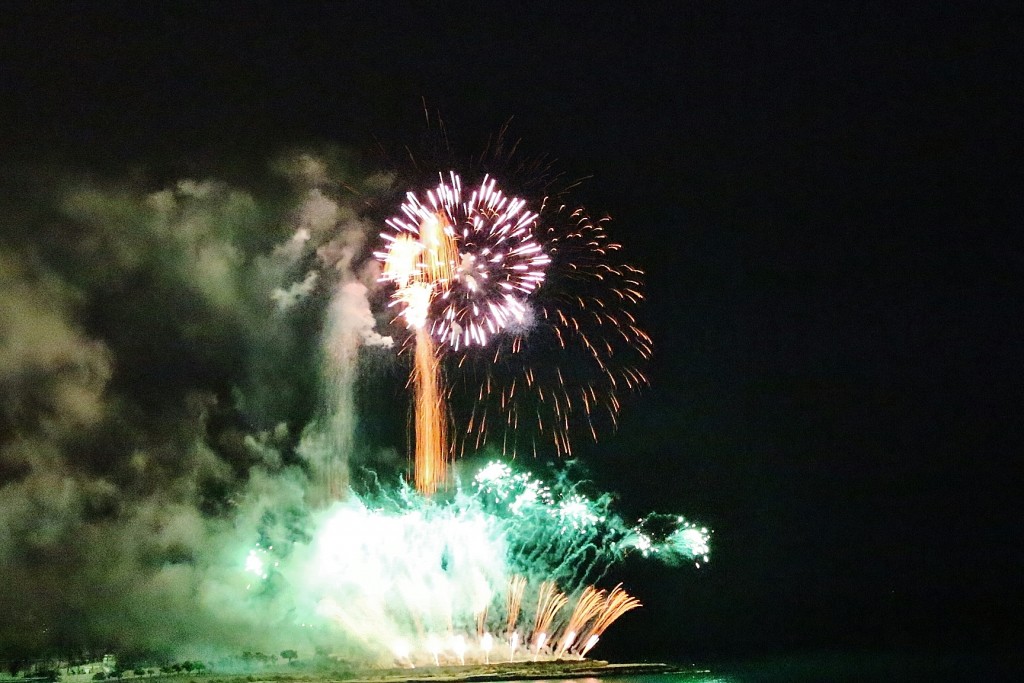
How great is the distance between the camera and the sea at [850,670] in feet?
99.7

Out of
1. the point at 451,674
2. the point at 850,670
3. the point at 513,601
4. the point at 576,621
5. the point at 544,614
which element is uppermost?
the point at 513,601

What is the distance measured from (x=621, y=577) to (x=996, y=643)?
23209 millimetres

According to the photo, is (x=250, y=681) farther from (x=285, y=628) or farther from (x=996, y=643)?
(x=996, y=643)

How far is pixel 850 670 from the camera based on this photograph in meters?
35.4

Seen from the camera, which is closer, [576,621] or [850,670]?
[576,621]

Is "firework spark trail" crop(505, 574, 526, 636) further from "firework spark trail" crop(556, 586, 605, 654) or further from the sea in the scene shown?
the sea

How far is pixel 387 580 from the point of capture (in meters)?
28.9

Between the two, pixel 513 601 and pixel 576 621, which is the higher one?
pixel 513 601

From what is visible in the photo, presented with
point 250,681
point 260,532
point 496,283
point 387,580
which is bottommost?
point 250,681

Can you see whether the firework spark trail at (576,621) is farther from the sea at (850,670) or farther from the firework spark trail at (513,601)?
the sea at (850,670)

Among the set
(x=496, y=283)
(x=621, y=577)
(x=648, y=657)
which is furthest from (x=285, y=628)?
(x=621, y=577)

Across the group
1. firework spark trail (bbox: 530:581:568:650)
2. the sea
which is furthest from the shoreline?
the sea

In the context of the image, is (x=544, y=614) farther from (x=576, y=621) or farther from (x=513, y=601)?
(x=576, y=621)

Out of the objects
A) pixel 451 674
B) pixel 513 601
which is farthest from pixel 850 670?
pixel 451 674
